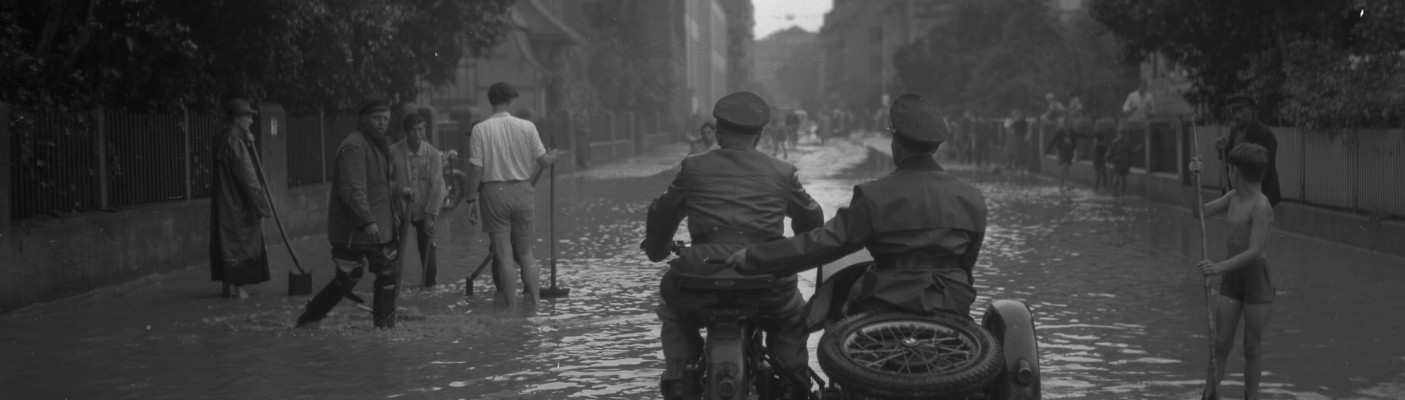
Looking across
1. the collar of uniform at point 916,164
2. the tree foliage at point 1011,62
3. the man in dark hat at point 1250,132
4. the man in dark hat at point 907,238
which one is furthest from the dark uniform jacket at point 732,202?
the tree foliage at point 1011,62

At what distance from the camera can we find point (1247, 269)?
755 centimetres

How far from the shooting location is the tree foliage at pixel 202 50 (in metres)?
14.3

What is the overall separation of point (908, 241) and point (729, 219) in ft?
2.84

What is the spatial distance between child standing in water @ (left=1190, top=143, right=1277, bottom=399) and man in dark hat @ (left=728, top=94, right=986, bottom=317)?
2081 mm

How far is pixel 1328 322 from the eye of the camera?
10.9 m

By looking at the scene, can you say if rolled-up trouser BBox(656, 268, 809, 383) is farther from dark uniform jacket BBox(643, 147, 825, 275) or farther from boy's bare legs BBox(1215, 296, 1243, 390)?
boy's bare legs BBox(1215, 296, 1243, 390)

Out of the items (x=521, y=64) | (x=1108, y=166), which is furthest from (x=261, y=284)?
(x=521, y=64)

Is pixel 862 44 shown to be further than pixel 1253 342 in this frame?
Yes

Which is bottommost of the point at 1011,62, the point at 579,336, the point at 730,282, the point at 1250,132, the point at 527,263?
the point at 579,336

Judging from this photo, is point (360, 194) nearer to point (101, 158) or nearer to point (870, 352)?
point (101, 158)

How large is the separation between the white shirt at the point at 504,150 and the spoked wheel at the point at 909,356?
6.27 m

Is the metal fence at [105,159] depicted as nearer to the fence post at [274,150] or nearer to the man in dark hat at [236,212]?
the man in dark hat at [236,212]

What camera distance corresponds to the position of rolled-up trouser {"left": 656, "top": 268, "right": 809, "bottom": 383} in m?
6.21

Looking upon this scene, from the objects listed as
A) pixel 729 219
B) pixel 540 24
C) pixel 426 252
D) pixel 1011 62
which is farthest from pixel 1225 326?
pixel 540 24
